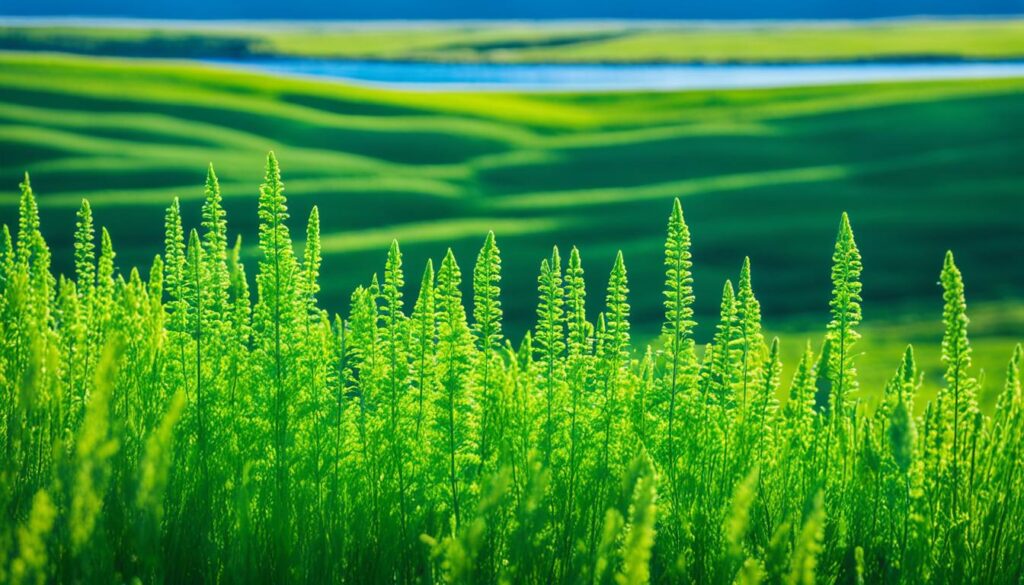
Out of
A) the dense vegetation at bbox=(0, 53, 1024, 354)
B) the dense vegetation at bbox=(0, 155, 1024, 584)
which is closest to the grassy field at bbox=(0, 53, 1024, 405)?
the dense vegetation at bbox=(0, 53, 1024, 354)

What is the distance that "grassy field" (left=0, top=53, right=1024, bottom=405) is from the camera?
40.3 ft

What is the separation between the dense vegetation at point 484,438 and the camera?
2.20 m

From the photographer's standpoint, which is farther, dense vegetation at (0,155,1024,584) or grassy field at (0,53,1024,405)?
grassy field at (0,53,1024,405)

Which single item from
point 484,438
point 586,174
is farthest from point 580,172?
point 484,438

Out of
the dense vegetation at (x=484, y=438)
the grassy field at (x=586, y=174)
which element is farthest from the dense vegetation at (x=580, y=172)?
the dense vegetation at (x=484, y=438)

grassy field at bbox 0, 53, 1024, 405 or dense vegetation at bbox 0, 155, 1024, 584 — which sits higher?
grassy field at bbox 0, 53, 1024, 405

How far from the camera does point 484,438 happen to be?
91.7 inches

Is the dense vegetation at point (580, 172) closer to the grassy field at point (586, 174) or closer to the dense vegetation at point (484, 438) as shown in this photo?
the grassy field at point (586, 174)

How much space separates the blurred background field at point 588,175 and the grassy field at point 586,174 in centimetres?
6

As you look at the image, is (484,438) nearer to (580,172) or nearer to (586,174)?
(586,174)

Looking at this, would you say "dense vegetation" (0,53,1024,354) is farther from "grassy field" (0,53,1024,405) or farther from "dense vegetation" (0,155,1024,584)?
"dense vegetation" (0,155,1024,584)

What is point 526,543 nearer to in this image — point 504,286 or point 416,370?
Result: point 416,370

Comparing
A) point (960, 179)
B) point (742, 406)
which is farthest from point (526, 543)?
point (960, 179)

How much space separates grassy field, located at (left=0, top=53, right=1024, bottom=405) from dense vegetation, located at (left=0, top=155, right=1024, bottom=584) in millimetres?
6429
